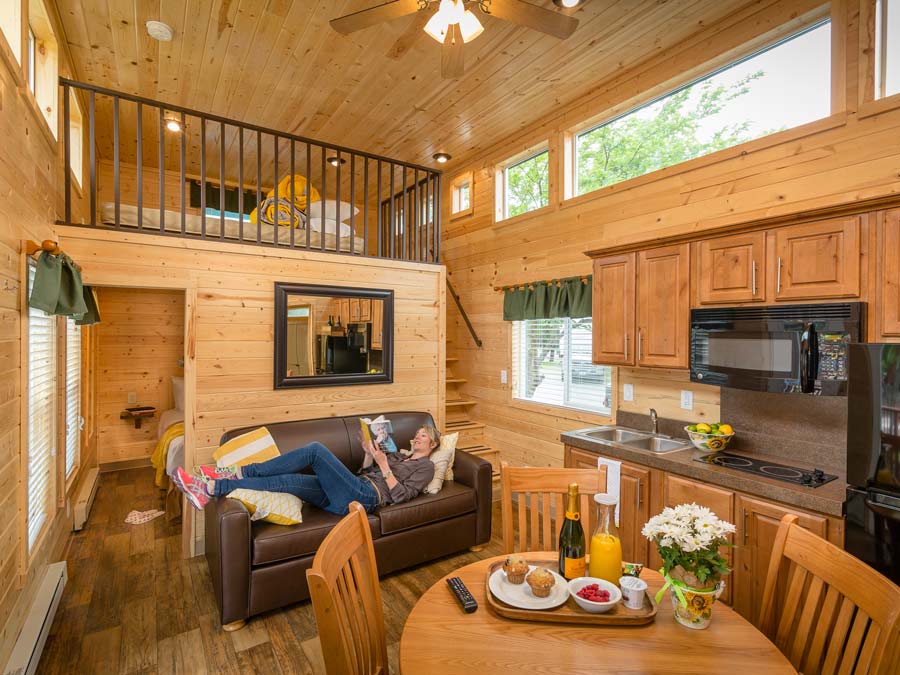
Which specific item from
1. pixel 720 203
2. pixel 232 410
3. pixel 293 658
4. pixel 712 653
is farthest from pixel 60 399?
pixel 720 203

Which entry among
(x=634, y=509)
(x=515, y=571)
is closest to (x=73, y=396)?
(x=515, y=571)

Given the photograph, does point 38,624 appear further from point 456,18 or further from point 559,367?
point 559,367

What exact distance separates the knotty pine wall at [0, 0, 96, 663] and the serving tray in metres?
1.98

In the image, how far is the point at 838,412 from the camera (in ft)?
8.00

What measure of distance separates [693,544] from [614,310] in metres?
2.18

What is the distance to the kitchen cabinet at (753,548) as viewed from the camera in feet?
7.23

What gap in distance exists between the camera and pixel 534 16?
7.19ft

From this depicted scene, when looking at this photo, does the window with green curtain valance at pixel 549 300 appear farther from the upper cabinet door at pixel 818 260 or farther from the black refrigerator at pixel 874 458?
the black refrigerator at pixel 874 458

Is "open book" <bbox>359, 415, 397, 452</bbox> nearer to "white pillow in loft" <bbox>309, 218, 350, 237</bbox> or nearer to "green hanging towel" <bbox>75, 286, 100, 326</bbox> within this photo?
"white pillow in loft" <bbox>309, 218, 350, 237</bbox>

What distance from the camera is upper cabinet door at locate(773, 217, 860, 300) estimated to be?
213cm

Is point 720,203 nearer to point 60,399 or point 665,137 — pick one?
point 665,137

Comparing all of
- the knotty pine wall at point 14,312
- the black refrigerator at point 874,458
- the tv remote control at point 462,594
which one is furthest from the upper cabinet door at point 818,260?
the knotty pine wall at point 14,312

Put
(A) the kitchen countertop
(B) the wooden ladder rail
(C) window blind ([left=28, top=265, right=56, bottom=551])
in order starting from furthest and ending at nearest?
(B) the wooden ladder rail
(C) window blind ([left=28, top=265, right=56, bottom=551])
(A) the kitchen countertop

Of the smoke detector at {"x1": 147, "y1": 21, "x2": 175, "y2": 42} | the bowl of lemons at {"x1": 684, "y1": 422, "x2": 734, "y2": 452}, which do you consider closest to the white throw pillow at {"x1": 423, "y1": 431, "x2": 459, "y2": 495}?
the bowl of lemons at {"x1": 684, "y1": 422, "x2": 734, "y2": 452}
